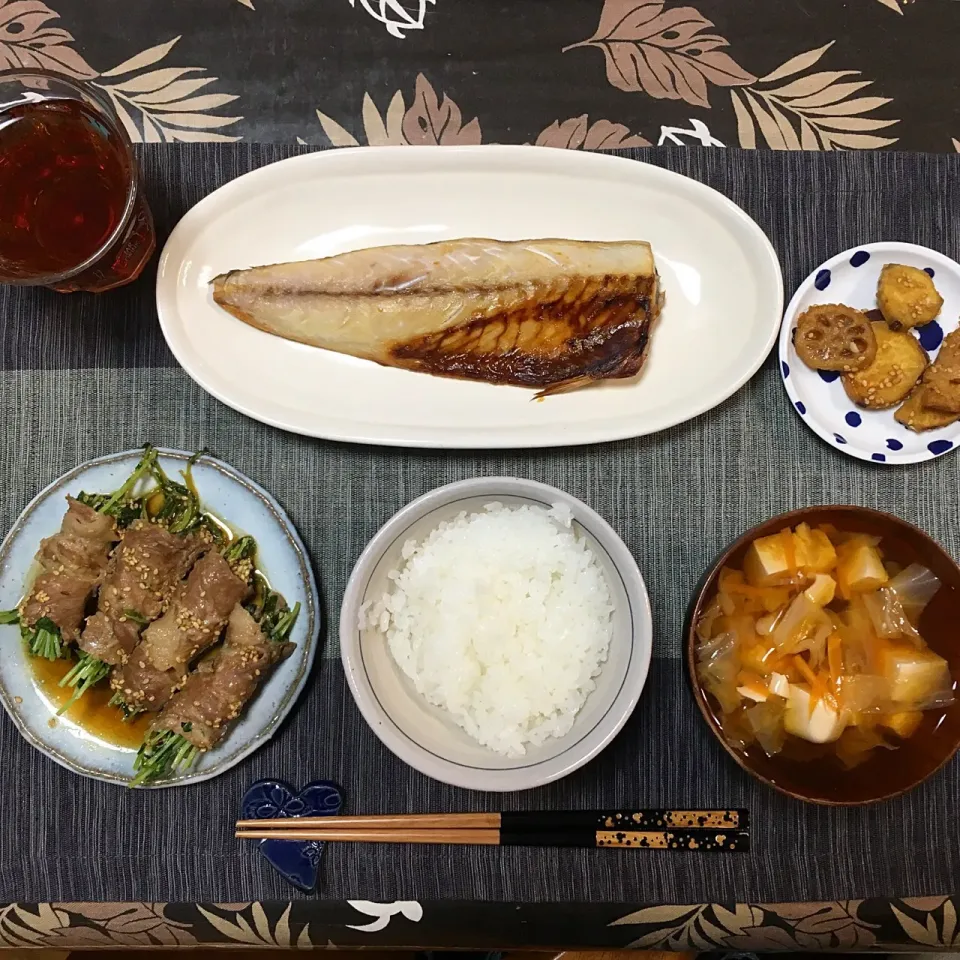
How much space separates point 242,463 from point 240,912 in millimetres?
1161

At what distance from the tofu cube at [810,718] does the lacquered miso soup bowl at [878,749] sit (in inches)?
3.5

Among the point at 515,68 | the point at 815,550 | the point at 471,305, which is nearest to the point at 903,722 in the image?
the point at 815,550

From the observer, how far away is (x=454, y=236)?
198cm

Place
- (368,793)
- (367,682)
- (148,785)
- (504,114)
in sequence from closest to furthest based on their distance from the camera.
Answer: (367,682) → (148,785) → (368,793) → (504,114)

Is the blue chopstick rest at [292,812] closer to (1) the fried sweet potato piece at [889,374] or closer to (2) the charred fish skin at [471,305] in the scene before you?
(2) the charred fish skin at [471,305]

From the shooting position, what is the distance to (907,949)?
1.91 metres

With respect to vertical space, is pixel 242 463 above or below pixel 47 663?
above

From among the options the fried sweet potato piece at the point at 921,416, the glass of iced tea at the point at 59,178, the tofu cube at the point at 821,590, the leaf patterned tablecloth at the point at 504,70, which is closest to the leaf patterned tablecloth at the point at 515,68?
the leaf patterned tablecloth at the point at 504,70

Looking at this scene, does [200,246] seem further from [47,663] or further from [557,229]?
[47,663]

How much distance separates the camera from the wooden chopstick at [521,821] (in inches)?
72.5

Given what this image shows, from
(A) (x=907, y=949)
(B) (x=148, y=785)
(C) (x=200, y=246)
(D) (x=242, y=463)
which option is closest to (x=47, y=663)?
(B) (x=148, y=785)

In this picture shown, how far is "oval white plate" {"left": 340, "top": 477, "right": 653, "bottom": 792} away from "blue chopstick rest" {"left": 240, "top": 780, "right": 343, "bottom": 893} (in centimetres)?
37

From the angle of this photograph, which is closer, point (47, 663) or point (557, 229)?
point (47, 663)

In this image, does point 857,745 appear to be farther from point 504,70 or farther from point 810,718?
point 504,70
